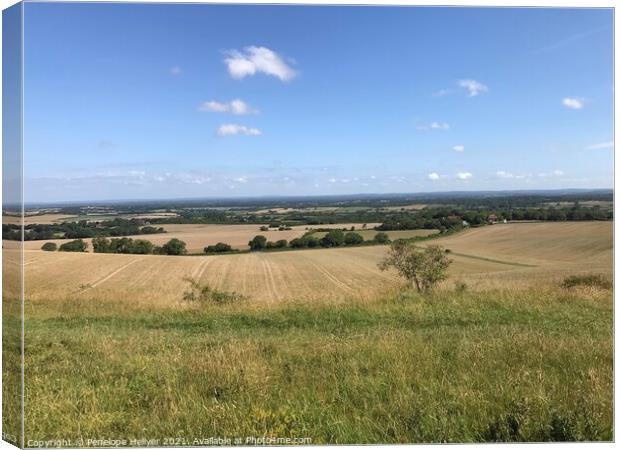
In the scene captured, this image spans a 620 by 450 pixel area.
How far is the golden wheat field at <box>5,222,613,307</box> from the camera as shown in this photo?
19.3 ft

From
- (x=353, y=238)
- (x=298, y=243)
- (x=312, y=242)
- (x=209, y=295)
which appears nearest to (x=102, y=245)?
(x=209, y=295)

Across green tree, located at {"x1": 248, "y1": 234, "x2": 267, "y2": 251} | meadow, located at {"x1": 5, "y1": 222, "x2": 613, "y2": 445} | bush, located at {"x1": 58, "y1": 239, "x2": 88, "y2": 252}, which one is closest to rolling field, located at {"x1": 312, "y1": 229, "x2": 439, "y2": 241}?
meadow, located at {"x1": 5, "y1": 222, "x2": 613, "y2": 445}

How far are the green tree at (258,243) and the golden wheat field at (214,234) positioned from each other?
0.08 meters

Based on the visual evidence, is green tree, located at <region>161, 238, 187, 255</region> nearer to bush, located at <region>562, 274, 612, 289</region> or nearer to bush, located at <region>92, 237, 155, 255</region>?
bush, located at <region>92, 237, 155, 255</region>

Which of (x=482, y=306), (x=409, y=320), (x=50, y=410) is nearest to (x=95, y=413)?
(x=50, y=410)

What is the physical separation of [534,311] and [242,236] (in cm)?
474

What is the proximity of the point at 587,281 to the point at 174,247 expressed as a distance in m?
6.78

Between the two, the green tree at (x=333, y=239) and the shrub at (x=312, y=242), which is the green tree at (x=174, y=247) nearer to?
the shrub at (x=312, y=242)

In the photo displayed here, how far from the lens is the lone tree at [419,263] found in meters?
6.95

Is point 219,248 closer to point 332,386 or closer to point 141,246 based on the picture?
point 141,246

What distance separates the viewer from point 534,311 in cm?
542

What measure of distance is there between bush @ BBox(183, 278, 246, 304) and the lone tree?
2789 mm

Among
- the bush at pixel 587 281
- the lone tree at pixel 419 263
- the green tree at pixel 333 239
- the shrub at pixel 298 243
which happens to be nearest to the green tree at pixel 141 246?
the shrub at pixel 298 243

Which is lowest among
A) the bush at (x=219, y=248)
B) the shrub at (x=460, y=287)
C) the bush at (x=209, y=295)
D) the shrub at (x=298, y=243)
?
the bush at (x=209, y=295)
